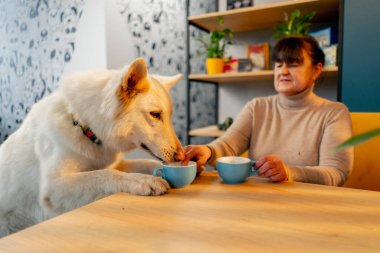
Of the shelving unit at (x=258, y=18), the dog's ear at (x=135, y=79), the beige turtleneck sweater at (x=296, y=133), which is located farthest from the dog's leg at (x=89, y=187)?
the shelving unit at (x=258, y=18)

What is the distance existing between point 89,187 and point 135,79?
40 cm

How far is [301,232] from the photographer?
0.54 m

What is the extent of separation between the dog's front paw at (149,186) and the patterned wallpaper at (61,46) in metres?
2.11

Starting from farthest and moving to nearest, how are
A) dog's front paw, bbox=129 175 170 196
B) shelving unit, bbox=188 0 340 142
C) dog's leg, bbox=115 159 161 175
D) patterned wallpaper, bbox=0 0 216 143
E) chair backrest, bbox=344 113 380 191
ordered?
patterned wallpaper, bbox=0 0 216 143 → shelving unit, bbox=188 0 340 142 → chair backrest, bbox=344 113 380 191 → dog's leg, bbox=115 159 161 175 → dog's front paw, bbox=129 175 170 196

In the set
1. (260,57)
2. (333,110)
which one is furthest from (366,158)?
(260,57)

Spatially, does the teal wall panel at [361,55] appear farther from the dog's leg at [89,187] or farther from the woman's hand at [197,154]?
the dog's leg at [89,187]

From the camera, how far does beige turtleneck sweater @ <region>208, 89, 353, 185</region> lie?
1150 millimetres

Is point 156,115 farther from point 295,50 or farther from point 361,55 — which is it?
point 361,55

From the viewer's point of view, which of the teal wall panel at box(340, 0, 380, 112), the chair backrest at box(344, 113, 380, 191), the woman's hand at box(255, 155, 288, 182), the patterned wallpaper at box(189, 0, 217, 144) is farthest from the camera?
the patterned wallpaper at box(189, 0, 217, 144)

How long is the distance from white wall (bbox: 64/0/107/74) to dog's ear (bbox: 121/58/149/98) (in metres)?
1.54

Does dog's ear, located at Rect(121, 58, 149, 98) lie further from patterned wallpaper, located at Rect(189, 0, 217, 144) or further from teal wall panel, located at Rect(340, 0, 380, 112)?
patterned wallpaper, located at Rect(189, 0, 217, 144)

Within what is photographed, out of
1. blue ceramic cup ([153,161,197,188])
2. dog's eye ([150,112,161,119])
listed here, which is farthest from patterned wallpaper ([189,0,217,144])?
blue ceramic cup ([153,161,197,188])

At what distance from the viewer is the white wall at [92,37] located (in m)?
2.39

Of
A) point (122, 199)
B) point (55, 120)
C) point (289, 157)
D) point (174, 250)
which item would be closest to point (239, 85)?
point (289, 157)
